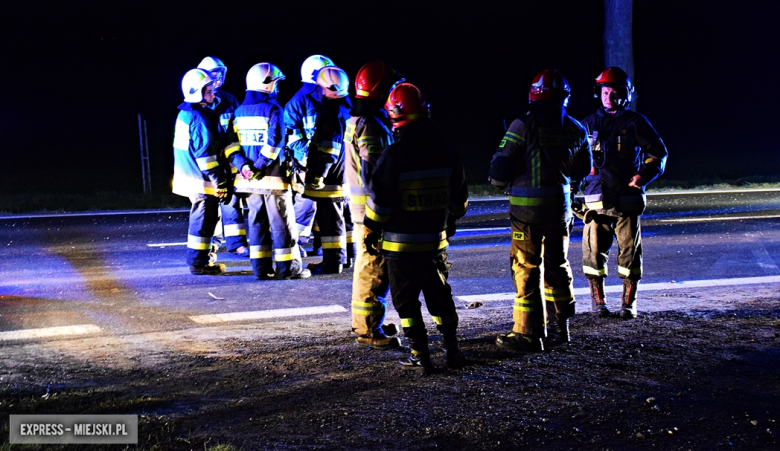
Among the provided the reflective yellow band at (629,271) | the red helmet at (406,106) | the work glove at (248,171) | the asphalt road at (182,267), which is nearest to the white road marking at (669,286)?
the asphalt road at (182,267)

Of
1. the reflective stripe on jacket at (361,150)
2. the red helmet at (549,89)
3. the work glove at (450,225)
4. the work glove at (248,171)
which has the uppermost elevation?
the red helmet at (549,89)

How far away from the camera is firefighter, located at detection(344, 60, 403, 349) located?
6.03 m

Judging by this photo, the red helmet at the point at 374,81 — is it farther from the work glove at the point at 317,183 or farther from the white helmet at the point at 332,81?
the work glove at the point at 317,183

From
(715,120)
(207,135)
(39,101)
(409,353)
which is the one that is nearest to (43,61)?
(39,101)

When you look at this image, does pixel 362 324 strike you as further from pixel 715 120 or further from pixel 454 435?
pixel 715 120

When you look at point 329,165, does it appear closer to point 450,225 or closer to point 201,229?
point 201,229

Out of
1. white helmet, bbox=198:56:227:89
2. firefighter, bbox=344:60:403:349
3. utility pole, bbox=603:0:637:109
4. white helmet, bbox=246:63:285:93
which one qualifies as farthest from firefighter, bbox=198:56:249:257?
utility pole, bbox=603:0:637:109

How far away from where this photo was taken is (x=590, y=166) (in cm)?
621

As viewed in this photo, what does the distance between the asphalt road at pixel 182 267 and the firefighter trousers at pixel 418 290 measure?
54.1 inches

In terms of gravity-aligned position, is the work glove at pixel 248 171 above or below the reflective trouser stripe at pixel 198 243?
above

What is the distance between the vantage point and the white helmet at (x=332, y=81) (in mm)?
8594

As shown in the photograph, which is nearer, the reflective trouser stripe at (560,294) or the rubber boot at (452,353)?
the rubber boot at (452,353)

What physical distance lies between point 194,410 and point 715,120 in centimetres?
4400

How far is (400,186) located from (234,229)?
5002 millimetres
